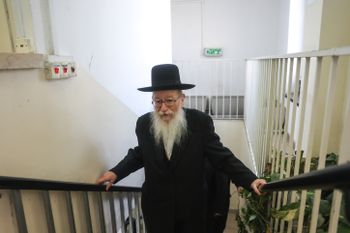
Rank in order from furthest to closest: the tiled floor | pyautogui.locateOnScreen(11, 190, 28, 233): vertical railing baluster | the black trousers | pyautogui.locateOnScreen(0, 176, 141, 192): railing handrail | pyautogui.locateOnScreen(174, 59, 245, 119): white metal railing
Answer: pyautogui.locateOnScreen(174, 59, 245, 119): white metal railing < the tiled floor < the black trousers < pyautogui.locateOnScreen(11, 190, 28, 233): vertical railing baluster < pyautogui.locateOnScreen(0, 176, 141, 192): railing handrail

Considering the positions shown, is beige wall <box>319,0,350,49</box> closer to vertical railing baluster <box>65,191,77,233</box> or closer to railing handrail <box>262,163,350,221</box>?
railing handrail <box>262,163,350,221</box>

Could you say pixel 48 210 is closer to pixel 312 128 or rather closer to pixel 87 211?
pixel 87 211

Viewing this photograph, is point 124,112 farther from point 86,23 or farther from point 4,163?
point 4,163

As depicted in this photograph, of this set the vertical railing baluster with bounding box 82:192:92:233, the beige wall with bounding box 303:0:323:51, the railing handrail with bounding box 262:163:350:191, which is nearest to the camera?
the railing handrail with bounding box 262:163:350:191

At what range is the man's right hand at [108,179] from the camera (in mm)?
1515

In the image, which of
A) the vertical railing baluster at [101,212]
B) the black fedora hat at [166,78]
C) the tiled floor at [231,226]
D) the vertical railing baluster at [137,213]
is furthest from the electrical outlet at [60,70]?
the tiled floor at [231,226]

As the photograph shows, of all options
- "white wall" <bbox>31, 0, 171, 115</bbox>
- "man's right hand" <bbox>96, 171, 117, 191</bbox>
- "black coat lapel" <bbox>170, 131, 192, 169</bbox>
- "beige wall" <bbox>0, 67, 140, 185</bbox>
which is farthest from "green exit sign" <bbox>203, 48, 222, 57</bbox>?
"man's right hand" <bbox>96, 171, 117, 191</bbox>

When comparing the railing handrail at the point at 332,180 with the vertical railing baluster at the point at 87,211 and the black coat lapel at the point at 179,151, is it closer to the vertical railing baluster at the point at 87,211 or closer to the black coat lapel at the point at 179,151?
the black coat lapel at the point at 179,151

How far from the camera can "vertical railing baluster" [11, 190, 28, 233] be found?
0.99 m

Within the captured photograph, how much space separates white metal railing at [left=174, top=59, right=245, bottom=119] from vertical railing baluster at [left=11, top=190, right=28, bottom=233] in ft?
14.9

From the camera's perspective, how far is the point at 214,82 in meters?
5.65

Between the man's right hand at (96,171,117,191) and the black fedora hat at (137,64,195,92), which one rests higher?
the black fedora hat at (137,64,195,92)

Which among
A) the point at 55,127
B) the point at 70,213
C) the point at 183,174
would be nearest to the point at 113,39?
the point at 55,127

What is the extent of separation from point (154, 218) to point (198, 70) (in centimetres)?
429
